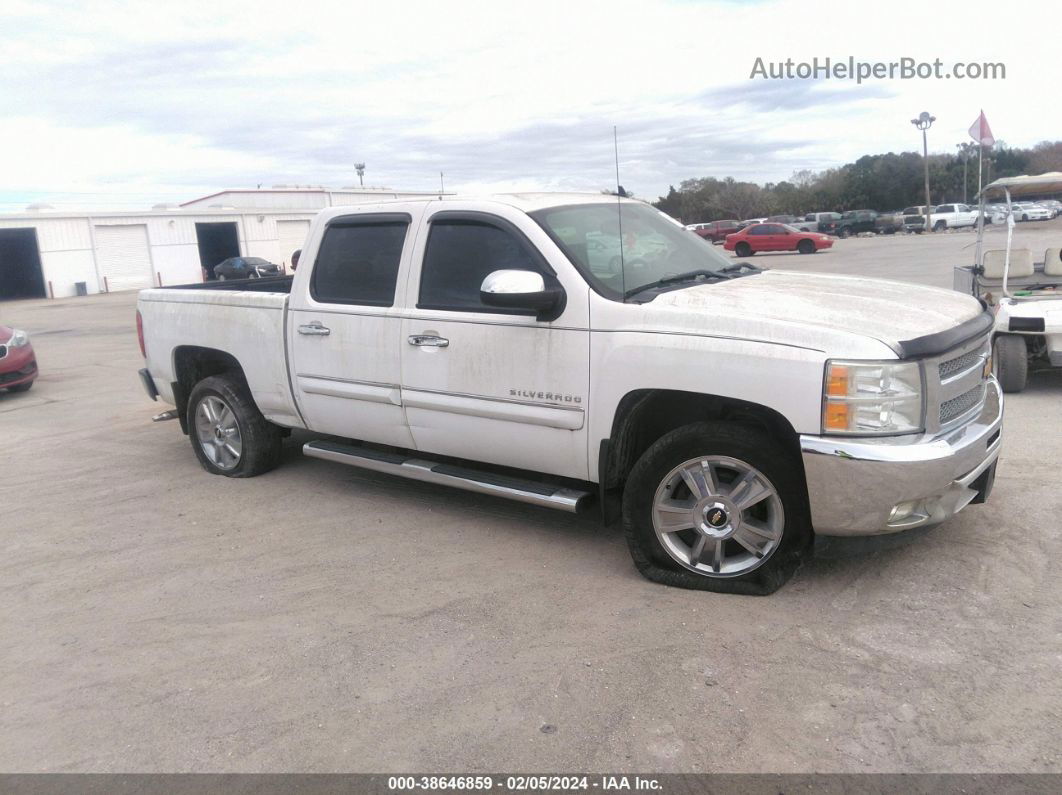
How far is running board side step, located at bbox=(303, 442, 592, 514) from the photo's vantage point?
447 cm

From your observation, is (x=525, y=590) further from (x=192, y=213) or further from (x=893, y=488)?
(x=192, y=213)

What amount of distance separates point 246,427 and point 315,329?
120cm

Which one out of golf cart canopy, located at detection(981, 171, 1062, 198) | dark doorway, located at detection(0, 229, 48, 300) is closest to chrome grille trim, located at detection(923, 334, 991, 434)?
golf cart canopy, located at detection(981, 171, 1062, 198)

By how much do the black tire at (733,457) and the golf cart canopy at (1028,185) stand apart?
17.4 feet

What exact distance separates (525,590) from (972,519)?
2.47m

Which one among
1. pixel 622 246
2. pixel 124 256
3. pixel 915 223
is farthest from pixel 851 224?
pixel 622 246

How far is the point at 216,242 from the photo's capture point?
4916 centimetres

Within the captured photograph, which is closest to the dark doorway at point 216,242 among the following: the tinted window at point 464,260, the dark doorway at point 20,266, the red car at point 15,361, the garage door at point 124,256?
the garage door at point 124,256

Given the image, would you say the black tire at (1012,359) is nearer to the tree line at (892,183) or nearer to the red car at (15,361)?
the red car at (15,361)

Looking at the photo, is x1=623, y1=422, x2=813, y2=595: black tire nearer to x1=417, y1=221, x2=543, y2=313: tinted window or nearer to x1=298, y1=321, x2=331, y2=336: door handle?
x1=417, y1=221, x2=543, y2=313: tinted window

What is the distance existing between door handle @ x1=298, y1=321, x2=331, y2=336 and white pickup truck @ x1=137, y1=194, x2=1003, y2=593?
2 centimetres

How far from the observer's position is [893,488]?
3578 mm

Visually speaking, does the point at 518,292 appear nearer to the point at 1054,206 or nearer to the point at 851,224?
the point at 851,224

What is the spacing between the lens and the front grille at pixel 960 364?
3812 mm
